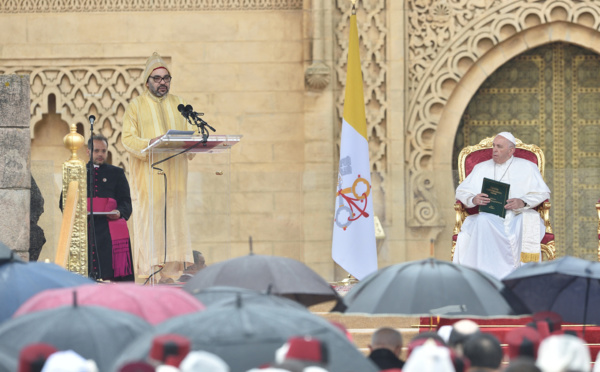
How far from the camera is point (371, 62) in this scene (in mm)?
16078

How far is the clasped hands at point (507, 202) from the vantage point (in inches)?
471

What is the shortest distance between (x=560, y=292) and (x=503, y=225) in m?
3.64

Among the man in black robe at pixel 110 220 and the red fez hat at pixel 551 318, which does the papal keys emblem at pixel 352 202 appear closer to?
the man in black robe at pixel 110 220

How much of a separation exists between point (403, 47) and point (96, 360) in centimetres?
1111

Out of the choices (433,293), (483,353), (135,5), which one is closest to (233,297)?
(483,353)

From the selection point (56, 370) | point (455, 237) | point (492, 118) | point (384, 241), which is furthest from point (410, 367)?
point (492, 118)

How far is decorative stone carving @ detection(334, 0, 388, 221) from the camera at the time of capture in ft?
52.4

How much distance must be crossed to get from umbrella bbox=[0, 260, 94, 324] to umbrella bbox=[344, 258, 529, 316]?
1719mm

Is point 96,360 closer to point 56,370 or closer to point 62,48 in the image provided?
point 56,370

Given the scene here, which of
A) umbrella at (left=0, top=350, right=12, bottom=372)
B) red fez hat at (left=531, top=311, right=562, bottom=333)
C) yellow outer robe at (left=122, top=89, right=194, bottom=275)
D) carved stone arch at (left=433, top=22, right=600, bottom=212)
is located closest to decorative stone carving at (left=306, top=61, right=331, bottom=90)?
carved stone arch at (left=433, top=22, right=600, bottom=212)

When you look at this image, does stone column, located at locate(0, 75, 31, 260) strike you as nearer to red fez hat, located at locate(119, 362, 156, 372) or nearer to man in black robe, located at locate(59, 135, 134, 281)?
man in black robe, located at locate(59, 135, 134, 281)

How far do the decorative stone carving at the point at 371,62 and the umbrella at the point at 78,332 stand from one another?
413 inches

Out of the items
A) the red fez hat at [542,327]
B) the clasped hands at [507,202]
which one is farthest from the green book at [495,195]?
the red fez hat at [542,327]

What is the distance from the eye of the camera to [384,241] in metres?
15.5
